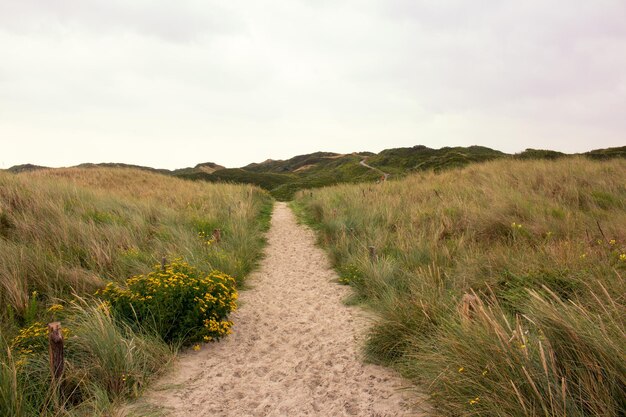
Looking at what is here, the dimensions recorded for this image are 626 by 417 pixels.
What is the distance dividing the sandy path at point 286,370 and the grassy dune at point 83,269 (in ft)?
1.71

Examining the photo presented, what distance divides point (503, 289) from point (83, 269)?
6.39 metres

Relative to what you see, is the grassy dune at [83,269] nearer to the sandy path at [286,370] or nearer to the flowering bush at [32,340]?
the flowering bush at [32,340]

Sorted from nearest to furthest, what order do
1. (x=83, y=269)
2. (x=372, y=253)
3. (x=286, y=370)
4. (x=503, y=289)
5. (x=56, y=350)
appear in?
(x=56, y=350)
(x=286, y=370)
(x=503, y=289)
(x=83, y=269)
(x=372, y=253)

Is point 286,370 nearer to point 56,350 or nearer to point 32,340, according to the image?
point 56,350

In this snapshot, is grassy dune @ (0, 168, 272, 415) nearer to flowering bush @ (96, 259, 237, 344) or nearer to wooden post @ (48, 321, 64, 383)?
wooden post @ (48, 321, 64, 383)

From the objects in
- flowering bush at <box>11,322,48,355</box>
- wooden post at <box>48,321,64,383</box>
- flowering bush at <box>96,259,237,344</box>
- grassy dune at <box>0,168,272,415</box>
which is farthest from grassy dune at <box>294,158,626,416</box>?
flowering bush at <box>11,322,48,355</box>

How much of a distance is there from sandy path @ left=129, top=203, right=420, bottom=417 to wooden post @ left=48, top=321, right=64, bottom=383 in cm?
80

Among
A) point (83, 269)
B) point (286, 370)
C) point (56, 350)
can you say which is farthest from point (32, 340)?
point (286, 370)

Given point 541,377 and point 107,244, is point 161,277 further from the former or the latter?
point 541,377

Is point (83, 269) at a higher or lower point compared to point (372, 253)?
higher

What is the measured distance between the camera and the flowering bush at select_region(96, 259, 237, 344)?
15.1 ft

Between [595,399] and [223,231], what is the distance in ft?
30.8

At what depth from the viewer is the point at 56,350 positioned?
3139mm

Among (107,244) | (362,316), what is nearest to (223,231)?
(107,244)
